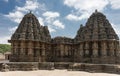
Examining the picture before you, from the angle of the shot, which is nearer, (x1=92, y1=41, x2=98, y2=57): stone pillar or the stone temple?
the stone temple

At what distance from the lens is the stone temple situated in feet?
75.5

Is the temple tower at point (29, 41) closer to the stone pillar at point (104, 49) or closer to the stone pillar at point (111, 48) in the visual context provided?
the stone pillar at point (104, 49)

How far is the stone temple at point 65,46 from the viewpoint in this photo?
75.5 ft

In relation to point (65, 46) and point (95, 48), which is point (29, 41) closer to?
point (65, 46)

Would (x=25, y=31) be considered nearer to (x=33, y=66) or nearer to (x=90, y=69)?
(x=33, y=66)

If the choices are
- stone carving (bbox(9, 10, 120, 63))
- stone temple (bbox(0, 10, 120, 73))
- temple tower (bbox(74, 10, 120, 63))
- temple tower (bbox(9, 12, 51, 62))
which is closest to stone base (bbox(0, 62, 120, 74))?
stone temple (bbox(0, 10, 120, 73))

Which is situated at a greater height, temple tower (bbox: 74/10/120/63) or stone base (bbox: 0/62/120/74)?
temple tower (bbox: 74/10/120/63)

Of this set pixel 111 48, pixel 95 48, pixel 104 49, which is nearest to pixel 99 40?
pixel 95 48

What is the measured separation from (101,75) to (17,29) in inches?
561

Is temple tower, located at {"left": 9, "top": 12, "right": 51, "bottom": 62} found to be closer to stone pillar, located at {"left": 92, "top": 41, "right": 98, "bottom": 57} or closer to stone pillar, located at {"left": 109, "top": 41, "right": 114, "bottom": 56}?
stone pillar, located at {"left": 92, "top": 41, "right": 98, "bottom": 57}

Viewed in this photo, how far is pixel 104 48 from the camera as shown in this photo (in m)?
23.3

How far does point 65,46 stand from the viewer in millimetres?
28141

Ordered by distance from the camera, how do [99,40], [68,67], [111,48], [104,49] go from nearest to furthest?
[68,67] → [111,48] → [104,49] → [99,40]

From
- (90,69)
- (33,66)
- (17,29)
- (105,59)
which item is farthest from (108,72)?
(17,29)
